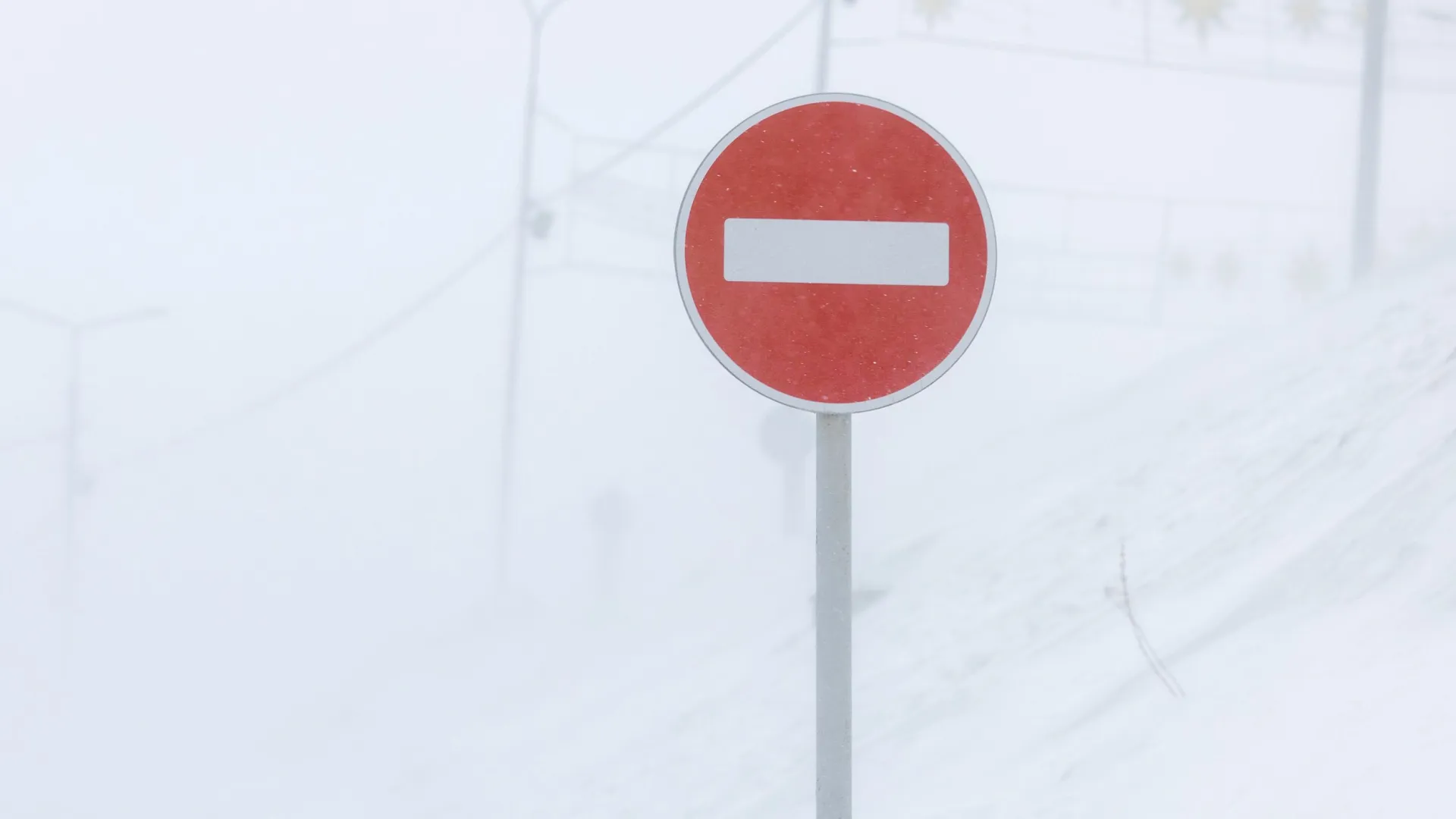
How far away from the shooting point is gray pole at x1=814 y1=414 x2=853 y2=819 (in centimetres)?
167

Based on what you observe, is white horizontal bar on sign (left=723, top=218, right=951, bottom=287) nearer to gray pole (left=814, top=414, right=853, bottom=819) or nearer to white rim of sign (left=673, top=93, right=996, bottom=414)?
white rim of sign (left=673, top=93, right=996, bottom=414)

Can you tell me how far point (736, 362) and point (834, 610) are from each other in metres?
0.37

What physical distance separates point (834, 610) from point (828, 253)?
0.50 metres

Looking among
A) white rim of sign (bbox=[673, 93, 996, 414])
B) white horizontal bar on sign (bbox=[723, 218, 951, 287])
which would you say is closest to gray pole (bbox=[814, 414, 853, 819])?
white rim of sign (bbox=[673, 93, 996, 414])

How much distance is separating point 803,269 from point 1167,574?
9.21 ft

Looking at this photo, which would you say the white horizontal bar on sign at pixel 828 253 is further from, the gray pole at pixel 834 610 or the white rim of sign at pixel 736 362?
the gray pole at pixel 834 610

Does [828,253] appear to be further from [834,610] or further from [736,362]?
[834,610]

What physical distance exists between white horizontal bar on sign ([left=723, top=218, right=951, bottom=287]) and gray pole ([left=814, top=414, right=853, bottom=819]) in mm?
205

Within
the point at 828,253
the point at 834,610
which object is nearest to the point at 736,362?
the point at 828,253

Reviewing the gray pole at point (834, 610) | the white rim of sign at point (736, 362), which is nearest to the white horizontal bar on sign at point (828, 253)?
the white rim of sign at point (736, 362)

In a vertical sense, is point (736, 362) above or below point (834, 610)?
above

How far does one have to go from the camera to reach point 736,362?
1656 millimetres

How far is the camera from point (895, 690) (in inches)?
161

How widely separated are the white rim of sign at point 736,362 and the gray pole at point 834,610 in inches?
2.0
